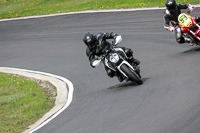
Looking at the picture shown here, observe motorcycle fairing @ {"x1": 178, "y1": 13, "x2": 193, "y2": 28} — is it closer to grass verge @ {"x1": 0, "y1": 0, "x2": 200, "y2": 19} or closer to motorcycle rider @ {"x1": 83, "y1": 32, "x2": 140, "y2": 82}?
motorcycle rider @ {"x1": 83, "y1": 32, "x2": 140, "y2": 82}

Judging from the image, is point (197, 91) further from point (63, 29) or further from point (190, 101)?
point (63, 29)

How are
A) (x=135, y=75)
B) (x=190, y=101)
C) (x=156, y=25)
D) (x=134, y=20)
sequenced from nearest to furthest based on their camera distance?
(x=190, y=101) < (x=135, y=75) < (x=156, y=25) < (x=134, y=20)

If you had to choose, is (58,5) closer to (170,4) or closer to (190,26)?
(170,4)

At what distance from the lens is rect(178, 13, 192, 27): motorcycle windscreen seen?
1406cm

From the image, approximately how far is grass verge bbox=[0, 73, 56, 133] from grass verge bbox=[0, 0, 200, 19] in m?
13.6

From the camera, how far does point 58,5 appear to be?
36.6 m

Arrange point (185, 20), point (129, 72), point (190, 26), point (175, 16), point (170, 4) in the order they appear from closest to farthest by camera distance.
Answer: point (129, 72), point (190, 26), point (185, 20), point (170, 4), point (175, 16)

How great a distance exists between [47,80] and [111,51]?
445cm

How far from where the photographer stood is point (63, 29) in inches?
1035

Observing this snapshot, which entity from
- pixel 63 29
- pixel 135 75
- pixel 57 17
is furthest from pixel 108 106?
pixel 57 17

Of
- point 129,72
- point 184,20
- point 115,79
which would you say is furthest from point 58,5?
point 129,72

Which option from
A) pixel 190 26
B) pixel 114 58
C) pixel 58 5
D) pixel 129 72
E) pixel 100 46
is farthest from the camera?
pixel 58 5

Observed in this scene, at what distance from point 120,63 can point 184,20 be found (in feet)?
12.0

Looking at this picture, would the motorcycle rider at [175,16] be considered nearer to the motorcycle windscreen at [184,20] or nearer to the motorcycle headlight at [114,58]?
the motorcycle windscreen at [184,20]
